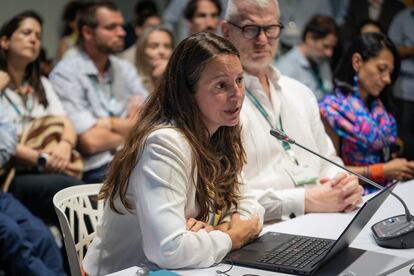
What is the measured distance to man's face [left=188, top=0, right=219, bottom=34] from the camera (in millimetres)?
4773

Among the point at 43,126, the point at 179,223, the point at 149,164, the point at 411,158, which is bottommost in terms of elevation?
the point at 411,158

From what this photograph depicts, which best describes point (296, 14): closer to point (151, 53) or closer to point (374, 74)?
point (151, 53)

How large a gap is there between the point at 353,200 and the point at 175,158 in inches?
32.1

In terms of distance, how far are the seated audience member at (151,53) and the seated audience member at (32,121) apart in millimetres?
802

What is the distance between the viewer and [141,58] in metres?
4.27

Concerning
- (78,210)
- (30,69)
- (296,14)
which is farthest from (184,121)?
(296,14)

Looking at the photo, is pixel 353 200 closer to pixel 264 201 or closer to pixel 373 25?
pixel 264 201

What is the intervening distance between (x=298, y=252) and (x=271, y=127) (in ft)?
2.92

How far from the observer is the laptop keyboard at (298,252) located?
1639mm

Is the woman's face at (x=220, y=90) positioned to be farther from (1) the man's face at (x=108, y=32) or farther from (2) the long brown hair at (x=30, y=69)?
(1) the man's face at (x=108, y=32)

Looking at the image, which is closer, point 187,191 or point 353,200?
point 187,191

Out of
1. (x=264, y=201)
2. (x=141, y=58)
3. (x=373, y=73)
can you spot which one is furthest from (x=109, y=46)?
(x=264, y=201)

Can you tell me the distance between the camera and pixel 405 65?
5.23 m

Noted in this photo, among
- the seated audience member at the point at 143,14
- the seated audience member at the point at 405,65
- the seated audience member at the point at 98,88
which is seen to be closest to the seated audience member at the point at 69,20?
the seated audience member at the point at 143,14
